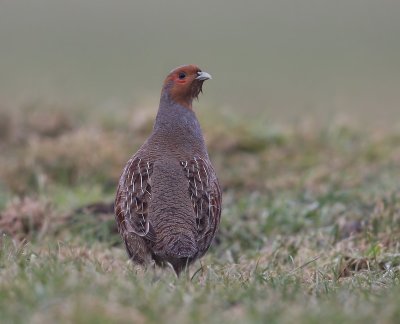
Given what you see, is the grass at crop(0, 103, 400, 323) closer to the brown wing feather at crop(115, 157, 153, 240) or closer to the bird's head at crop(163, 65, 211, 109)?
the brown wing feather at crop(115, 157, 153, 240)

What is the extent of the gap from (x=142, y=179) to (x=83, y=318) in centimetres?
246

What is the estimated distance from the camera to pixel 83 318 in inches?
138

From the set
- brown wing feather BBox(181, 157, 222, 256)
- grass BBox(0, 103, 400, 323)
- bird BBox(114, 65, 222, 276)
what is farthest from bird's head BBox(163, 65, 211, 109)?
grass BBox(0, 103, 400, 323)

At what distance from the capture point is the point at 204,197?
233 inches

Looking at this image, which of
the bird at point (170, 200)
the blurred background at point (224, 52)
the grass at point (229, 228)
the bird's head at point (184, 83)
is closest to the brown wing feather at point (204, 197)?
the bird at point (170, 200)

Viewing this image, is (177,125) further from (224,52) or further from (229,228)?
(224,52)

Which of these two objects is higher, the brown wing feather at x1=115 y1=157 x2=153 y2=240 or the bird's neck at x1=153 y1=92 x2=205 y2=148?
the bird's neck at x1=153 y1=92 x2=205 y2=148

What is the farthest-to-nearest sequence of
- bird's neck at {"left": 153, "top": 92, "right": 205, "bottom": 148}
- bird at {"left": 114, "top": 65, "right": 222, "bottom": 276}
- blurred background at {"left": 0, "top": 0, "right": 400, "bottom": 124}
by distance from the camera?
1. blurred background at {"left": 0, "top": 0, "right": 400, "bottom": 124}
2. bird's neck at {"left": 153, "top": 92, "right": 205, "bottom": 148}
3. bird at {"left": 114, "top": 65, "right": 222, "bottom": 276}

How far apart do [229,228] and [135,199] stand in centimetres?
202

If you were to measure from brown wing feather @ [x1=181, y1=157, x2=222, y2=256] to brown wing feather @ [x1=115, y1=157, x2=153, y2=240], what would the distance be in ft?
0.88

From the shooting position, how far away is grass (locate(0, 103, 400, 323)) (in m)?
3.95

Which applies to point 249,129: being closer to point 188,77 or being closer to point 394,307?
point 188,77

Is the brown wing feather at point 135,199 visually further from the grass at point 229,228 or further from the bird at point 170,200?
the grass at point 229,228

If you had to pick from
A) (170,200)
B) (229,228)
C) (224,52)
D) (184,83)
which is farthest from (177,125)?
(224,52)
